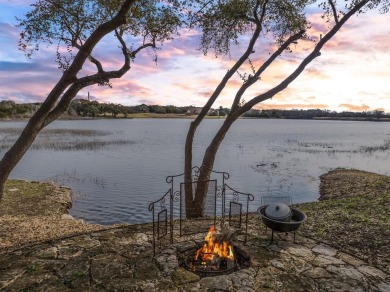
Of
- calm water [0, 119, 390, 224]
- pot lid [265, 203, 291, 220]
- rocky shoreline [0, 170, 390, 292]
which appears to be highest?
pot lid [265, 203, 291, 220]

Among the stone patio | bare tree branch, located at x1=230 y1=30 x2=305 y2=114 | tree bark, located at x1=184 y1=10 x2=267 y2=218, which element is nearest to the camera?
the stone patio

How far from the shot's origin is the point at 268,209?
375 inches

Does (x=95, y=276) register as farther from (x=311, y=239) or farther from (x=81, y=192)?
(x=81, y=192)

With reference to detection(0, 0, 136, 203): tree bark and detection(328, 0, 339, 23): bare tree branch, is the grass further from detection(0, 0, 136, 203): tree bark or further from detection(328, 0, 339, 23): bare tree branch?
detection(328, 0, 339, 23): bare tree branch

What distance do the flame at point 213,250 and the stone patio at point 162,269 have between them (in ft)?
1.96

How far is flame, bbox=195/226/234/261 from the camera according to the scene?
842 cm

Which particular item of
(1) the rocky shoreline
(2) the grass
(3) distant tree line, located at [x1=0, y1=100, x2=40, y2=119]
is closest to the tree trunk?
(1) the rocky shoreline

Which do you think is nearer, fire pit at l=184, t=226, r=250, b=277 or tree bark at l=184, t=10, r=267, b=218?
fire pit at l=184, t=226, r=250, b=277

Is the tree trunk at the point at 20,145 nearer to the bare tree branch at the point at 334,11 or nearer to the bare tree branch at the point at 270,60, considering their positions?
the bare tree branch at the point at 270,60

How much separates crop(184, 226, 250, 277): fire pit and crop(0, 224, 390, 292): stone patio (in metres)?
0.25

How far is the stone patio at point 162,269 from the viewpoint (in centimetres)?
730

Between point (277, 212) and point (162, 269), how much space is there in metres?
3.58

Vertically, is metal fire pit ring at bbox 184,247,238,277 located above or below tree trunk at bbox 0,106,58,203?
below

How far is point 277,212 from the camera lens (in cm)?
932
